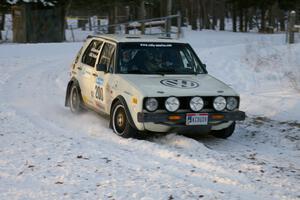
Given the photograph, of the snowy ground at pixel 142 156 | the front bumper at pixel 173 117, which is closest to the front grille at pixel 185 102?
the front bumper at pixel 173 117

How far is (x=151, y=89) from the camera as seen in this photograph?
8.23 metres

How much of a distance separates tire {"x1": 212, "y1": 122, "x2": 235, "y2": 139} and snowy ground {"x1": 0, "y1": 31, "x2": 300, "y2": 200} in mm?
112

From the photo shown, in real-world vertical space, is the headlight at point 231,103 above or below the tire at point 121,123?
above

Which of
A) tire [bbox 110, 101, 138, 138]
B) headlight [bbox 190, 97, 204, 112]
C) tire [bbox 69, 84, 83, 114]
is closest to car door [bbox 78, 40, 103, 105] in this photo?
tire [bbox 69, 84, 83, 114]

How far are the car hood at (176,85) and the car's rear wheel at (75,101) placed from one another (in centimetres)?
182

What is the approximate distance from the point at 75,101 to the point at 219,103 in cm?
339

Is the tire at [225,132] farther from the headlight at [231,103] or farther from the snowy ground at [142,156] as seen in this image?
the headlight at [231,103]

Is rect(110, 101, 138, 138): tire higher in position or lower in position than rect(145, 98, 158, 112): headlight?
lower

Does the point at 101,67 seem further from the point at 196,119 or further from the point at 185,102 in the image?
the point at 196,119

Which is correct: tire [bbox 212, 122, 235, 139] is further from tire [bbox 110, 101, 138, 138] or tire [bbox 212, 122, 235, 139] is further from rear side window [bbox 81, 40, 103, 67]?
rear side window [bbox 81, 40, 103, 67]

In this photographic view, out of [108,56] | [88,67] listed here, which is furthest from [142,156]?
[88,67]

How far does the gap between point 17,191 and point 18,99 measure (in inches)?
268

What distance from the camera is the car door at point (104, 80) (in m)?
9.19

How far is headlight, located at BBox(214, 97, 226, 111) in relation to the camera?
27.3 ft
